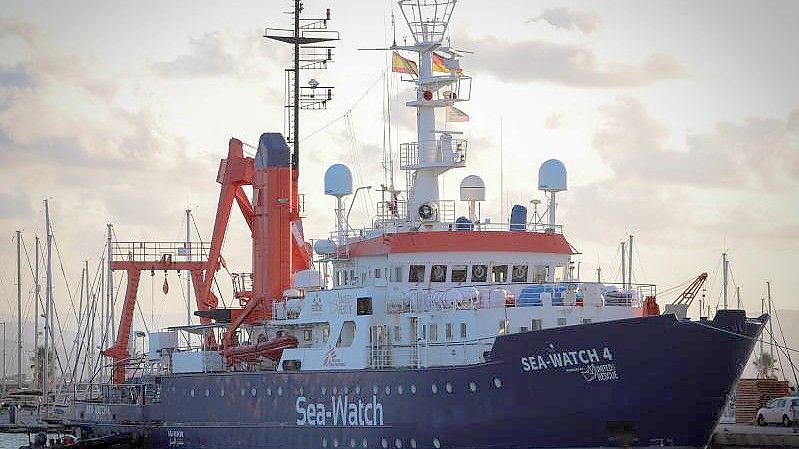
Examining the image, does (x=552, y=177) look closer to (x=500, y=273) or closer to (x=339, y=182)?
(x=500, y=273)

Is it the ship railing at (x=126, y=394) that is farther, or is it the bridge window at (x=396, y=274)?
the ship railing at (x=126, y=394)

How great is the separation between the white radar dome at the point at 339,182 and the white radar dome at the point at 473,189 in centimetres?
369

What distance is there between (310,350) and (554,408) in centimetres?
1059

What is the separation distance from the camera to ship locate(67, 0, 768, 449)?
122 feet

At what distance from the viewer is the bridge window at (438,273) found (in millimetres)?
45031

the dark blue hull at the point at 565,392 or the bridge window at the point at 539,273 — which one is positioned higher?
the bridge window at the point at 539,273

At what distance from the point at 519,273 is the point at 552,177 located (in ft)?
9.96

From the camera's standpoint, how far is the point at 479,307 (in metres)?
41.5

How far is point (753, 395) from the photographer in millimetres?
61000

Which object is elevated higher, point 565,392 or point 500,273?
point 500,273

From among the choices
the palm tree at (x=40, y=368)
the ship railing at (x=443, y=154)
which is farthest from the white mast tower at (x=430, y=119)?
the palm tree at (x=40, y=368)

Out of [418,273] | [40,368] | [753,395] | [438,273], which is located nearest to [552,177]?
[438,273]

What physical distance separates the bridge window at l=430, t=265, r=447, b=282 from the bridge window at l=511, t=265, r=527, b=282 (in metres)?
2.02

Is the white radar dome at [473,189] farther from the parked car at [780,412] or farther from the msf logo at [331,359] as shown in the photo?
the parked car at [780,412]
